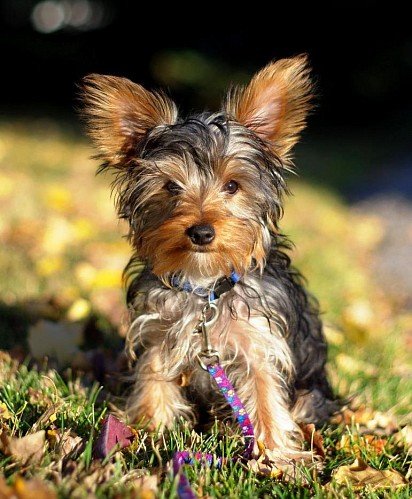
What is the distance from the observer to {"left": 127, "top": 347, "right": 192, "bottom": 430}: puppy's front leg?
4301 mm

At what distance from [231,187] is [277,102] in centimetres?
54

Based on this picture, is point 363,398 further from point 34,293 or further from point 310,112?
point 34,293

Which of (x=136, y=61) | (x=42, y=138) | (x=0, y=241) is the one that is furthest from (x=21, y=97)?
(x=0, y=241)

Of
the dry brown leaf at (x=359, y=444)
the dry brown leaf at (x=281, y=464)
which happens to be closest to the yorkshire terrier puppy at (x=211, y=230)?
the dry brown leaf at (x=281, y=464)

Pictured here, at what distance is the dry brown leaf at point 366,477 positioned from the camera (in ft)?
11.8

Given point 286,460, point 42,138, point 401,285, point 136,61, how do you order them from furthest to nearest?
point 136,61 → point 42,138 → point 401,285 → point 286,460

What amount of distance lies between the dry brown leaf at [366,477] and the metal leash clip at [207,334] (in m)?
0.92

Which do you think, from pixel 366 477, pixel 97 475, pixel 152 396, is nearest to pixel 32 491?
pixel 97 475

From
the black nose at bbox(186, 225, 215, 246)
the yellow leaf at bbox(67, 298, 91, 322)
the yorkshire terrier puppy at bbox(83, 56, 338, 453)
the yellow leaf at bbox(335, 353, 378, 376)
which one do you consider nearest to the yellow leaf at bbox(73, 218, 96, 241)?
the yellow leaf at bbox(67, 298, 91, 322)

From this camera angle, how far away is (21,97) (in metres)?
22.0

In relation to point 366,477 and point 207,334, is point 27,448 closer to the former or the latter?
point 207,334

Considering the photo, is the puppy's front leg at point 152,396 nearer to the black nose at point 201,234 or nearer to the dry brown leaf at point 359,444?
the black nose at point 201,234

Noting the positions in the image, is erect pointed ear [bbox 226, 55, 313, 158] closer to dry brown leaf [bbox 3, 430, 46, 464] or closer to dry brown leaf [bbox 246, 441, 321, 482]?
dry brown leaf [bbox 246, 441, 321, 482]

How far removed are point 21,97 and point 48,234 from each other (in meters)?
15.4
